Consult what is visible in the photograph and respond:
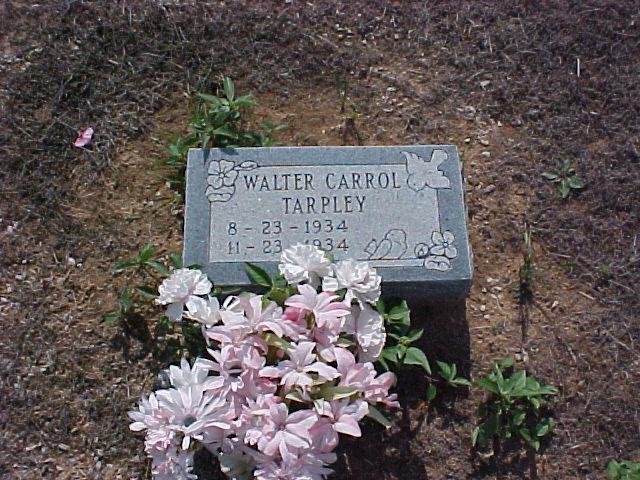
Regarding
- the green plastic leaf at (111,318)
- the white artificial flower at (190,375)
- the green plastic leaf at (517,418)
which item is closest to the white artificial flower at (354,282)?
the white artificial flower at (190,375)

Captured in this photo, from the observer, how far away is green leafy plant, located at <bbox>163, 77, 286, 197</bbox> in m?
3.22

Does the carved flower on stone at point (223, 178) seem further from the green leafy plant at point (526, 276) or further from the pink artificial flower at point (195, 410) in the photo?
the green leafy plant at point (526, 276)

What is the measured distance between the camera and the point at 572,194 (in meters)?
3.40

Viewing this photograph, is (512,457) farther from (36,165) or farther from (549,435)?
(36,165)

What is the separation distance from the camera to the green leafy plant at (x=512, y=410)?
2.82 metres

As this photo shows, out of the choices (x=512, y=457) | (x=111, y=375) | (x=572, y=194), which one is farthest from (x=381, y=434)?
(x=572, y=194)

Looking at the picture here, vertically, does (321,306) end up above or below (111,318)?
below

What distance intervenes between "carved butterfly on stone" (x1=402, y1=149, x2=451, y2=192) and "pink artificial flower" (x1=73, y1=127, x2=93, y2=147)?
66.4 inches

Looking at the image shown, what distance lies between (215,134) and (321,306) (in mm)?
1269

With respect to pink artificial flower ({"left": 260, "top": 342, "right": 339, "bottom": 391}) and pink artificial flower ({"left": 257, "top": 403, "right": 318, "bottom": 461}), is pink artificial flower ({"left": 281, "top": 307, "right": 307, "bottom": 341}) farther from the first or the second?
pink artificial flower ({"left": 257, "top": 403, "right": 318, "bottom": 461})

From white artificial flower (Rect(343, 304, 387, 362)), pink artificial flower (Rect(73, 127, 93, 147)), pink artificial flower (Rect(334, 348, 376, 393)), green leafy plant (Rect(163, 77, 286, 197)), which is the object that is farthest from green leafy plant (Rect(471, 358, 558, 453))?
pink artificial flower (Rect(73, 127, 93, 147))

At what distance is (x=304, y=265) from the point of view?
7.88 feet

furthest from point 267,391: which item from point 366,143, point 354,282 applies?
point 366,143

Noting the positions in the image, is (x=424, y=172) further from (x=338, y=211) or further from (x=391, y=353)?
(x=391, y=353)
